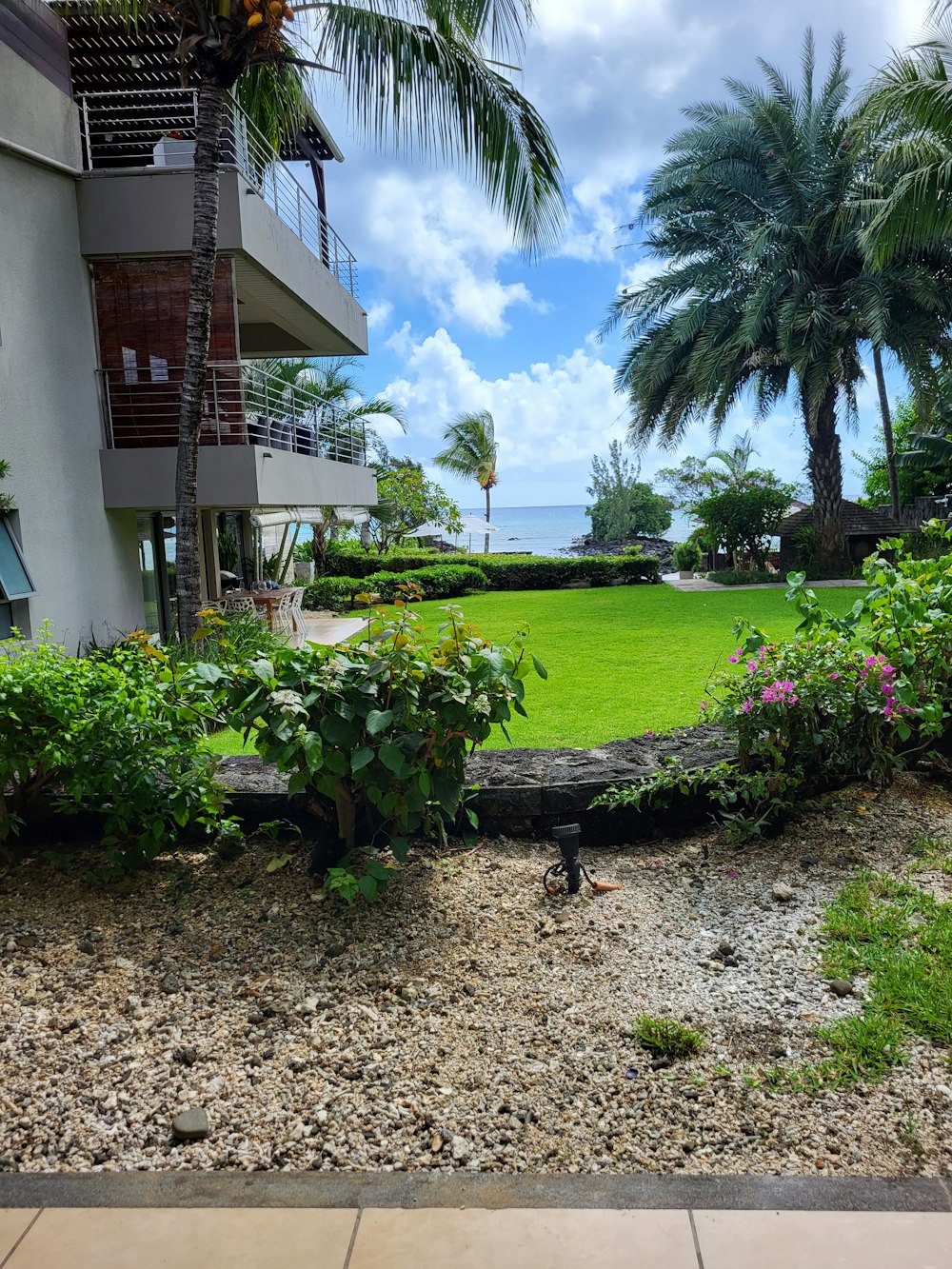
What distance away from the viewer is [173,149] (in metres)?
12.1

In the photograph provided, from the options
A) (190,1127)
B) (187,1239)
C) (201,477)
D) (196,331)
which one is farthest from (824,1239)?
(201,477)

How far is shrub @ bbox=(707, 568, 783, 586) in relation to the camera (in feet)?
80.9

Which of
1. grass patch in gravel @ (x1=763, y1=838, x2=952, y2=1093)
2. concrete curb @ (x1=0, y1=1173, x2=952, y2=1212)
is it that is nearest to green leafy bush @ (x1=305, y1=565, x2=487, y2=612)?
grass patch in gravel @ (x1=763, y1=838, x2=952, y2=1093)

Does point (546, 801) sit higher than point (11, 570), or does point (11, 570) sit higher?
point (11, 570)

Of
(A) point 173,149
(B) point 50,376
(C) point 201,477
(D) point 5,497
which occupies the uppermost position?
(A) point 173,149

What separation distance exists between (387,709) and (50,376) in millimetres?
8128

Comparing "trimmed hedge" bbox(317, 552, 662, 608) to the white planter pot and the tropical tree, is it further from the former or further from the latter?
the tropical tree

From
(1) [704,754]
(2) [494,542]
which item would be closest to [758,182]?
(1) [704,754]

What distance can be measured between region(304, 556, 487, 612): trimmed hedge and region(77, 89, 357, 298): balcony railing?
9.66 metres

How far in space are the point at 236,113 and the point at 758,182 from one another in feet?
55.3

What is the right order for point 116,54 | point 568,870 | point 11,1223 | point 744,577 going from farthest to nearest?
point 744,577 < point 116,54 < point 568,870 < point 11,1223

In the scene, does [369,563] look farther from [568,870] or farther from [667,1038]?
[667,1038]

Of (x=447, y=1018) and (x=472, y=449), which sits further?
(x=472, y=449)

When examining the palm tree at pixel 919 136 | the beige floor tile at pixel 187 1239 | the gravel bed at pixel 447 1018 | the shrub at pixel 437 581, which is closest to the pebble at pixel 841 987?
the gravel bed at pixel 447 1018
